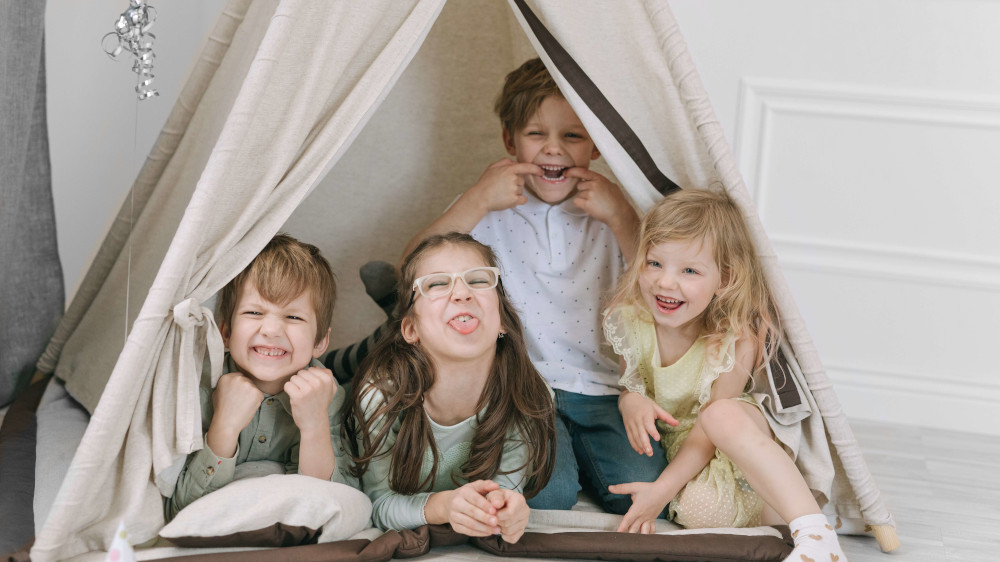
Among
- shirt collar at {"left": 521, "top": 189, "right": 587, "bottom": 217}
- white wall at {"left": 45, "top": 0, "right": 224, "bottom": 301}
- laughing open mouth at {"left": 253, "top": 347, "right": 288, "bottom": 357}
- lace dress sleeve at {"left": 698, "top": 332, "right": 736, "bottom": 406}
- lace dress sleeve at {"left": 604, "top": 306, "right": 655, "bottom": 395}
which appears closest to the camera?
laughing open mouth at {"left": 253, "top": 347, "right": 288, "bottom": 357}

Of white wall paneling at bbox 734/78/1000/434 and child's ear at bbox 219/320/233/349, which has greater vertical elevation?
child's ear at bbox 219/320/233/349

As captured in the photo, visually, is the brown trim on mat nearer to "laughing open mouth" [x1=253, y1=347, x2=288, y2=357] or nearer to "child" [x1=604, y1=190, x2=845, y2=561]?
"child" [x1=604, y1=190, x2=845, y2=561]

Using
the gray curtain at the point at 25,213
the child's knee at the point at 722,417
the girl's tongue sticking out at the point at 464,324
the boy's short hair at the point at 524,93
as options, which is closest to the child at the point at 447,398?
the girl's tongue sticking out at the point at 464,324

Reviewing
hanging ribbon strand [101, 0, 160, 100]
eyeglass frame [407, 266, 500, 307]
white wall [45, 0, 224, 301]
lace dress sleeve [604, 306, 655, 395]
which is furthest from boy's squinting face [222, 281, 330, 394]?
white wall [45, 0, 224, 301]

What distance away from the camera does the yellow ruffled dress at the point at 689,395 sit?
1.81 m

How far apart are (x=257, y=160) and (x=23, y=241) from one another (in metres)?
0.97

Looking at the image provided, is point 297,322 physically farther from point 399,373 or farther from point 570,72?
point 570,72

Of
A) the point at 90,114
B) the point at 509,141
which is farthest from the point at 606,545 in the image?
the point at 90,114

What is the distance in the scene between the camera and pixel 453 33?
2.49 meters

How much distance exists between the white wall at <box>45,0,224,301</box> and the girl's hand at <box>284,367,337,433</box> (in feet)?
3.54

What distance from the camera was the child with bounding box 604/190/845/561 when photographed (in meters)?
1.76

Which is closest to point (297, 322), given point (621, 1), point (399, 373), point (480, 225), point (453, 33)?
point (399, 373)

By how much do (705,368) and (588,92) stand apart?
620 millimetres

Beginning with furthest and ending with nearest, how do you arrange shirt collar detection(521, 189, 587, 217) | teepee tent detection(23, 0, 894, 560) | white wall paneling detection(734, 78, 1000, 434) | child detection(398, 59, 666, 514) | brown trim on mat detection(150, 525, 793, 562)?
white wall paneling detection(734, 78, 1000, 434) < shirt collar detection(521, 189, 587, 217) < child detection(398, 59, 666, 514) < brown trim on mat detection(150, 525, 793, 562) < teepee tent detection(23, 0, 894, 560)
